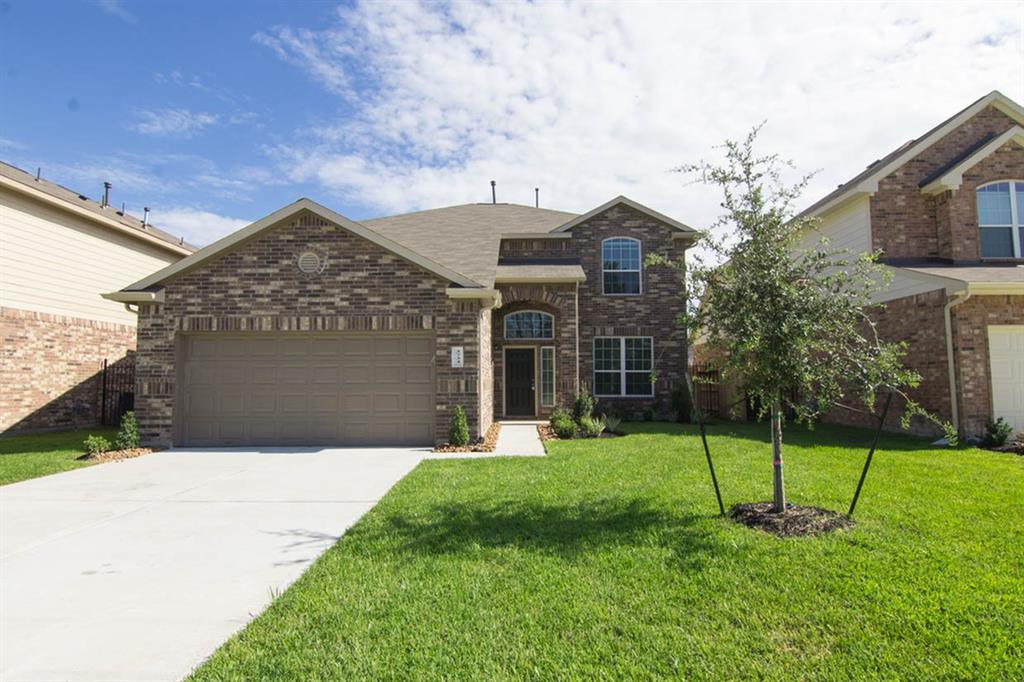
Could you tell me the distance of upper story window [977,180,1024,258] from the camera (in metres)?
13.6

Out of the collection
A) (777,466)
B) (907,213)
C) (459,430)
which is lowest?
(459,430)

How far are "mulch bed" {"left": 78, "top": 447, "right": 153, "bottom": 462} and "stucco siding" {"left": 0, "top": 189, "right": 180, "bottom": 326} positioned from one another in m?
6.07

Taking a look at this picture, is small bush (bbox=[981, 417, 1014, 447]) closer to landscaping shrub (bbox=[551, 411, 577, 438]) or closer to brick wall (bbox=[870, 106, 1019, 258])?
brick wall (bbox=[870, 106, 1019, 258])

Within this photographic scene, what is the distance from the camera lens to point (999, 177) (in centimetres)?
1355

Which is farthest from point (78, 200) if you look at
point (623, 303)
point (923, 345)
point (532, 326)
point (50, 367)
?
point (923, 345)

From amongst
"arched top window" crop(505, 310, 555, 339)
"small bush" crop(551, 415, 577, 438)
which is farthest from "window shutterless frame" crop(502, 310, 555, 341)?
"small bush" crop(551, 415, 577, 438)

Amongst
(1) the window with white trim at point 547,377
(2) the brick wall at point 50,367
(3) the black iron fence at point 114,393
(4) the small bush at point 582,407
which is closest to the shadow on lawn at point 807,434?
(4) the small bush at point 582,407

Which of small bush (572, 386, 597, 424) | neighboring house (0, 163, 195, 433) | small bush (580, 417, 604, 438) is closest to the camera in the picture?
small bush (580, 417, 604, 438)

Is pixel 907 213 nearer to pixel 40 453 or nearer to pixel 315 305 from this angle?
pixel 315 305

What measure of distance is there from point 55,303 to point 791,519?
17889mm

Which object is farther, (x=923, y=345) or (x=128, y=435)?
(x=923, y=345)

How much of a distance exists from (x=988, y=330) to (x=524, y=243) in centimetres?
1172

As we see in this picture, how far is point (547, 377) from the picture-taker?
16.7 meters

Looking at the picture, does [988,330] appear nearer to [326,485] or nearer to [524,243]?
[524,243]
